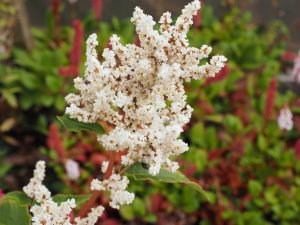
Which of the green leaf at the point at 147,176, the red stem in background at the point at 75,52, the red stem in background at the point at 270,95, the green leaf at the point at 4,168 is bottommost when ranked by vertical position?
the green leaf at the point at 147,176

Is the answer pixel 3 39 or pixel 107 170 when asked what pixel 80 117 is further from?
pixel 3 39

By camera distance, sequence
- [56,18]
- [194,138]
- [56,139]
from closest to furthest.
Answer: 1. [56,139]
2. [194,138]
3. [56,18]

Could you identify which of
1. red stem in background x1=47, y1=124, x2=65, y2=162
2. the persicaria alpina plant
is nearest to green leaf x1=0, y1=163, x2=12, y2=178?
red stem in background x1=47, y1=124, x2=65, y2=162

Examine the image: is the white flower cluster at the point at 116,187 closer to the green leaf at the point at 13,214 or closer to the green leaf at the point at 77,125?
the green leaf at the point at 77,125

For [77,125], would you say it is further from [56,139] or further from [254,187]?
[254,187]

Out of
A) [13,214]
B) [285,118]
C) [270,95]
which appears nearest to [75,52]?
[270,95]

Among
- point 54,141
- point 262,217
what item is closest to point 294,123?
point 262,217

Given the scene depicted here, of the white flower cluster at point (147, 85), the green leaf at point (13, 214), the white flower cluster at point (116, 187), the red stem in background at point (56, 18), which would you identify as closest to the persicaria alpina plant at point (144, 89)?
the white flower cluster at point (147, 85)
